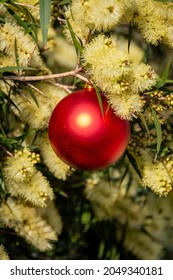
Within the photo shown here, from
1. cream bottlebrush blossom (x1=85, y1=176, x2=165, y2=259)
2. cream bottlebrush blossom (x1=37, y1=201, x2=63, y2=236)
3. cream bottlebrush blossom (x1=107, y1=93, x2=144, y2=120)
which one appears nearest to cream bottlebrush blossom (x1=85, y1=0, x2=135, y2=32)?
cream bottlebrush blossom (x1=107, y1=93, x2=144, y2=120)

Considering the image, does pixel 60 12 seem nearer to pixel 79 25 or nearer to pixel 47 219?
pixel 79 25

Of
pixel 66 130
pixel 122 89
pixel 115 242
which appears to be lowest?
pixel 115 242

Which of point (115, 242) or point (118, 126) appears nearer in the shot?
point (118, 126)

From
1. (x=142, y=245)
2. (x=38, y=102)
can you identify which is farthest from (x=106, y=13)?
(x=142, y=245)

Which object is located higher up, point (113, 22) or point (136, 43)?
point (113, 22)
